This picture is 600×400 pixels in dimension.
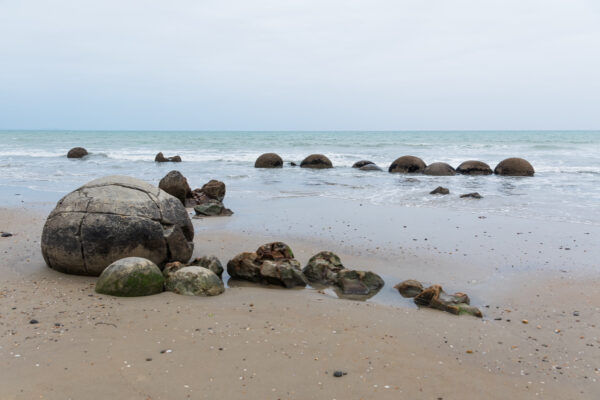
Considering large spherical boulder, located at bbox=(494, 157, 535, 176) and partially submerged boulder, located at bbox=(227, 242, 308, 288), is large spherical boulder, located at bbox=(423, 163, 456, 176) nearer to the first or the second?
large spherical boulder, located at bbox=(494, 157, 535, 176)

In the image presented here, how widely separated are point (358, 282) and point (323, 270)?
Answer: 0.50 meters

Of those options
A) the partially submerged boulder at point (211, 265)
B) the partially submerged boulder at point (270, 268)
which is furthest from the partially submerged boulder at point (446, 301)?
the partially submerged boulder at point (211, 265)

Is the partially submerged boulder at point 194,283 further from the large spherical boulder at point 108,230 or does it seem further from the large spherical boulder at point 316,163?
the large spherical boulder at point 316,163

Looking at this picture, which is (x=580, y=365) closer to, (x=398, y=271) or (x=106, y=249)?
(x=398, y=271)

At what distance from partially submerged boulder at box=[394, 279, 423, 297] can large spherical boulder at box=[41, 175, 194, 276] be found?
2.91m

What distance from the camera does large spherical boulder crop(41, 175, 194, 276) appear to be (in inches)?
234

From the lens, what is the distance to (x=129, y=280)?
5371 mm

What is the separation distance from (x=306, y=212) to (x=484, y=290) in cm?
575

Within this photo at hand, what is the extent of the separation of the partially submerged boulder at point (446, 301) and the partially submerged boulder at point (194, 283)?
2302 mm

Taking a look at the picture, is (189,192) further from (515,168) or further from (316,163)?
(515,168)

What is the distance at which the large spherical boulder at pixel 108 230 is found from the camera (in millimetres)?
5938

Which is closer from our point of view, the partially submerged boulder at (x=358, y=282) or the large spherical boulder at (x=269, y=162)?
the partially submerged boulder at (x=358, y=282)

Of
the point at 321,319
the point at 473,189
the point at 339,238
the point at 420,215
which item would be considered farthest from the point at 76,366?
the point at 473,189

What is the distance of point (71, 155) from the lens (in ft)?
113
